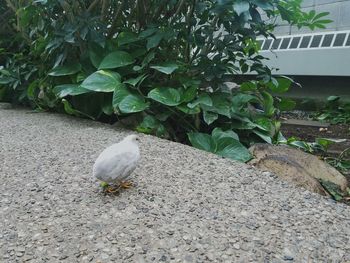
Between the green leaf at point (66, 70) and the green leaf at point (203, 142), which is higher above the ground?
the green leaf at point (66, 70)

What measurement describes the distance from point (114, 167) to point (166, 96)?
111cm

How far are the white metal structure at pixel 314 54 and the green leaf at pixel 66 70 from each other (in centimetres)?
186

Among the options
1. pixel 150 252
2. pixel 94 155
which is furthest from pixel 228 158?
pixel 150 252

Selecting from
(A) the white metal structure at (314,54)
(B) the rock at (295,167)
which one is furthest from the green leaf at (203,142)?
(A) the white metal structure at (314,54)

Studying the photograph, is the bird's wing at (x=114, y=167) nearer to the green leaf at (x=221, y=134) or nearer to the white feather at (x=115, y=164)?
the white feather at (x=115, y=164)

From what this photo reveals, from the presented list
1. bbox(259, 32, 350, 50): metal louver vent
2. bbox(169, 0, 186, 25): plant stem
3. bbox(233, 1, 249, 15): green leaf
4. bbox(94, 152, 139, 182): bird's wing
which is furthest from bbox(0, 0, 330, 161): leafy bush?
bbox(259, 32, 350, 50): metal louver vent

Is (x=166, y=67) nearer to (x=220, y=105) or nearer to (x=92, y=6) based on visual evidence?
(x=220, y=105)

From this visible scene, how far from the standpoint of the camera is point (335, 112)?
407 cm

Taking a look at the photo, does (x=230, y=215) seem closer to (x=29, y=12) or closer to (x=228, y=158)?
(x=228, y=158)

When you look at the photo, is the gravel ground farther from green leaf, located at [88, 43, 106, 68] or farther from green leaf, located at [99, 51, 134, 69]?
green leaf, located at [88, 43, 106, 68]

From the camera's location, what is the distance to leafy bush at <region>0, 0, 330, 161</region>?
235 centimetres

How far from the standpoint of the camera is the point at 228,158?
1.93m

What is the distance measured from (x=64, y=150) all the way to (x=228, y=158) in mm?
781

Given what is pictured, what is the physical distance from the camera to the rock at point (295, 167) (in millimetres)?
1689
